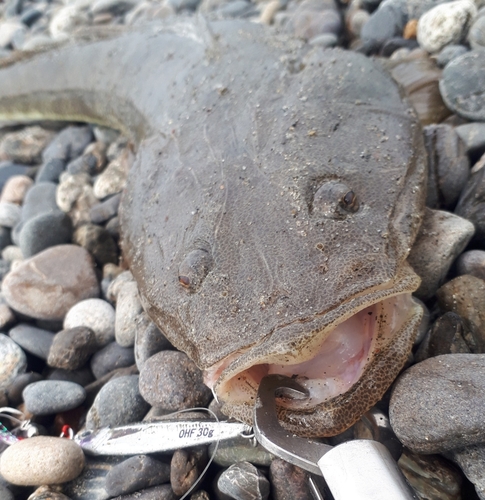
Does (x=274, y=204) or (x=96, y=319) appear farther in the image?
(x=96, y=319)

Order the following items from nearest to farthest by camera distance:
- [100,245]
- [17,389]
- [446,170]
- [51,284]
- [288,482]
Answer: [288,482], [446,170], [17,389], [51,284], [100,245]

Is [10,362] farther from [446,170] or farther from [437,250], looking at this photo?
[446,170]

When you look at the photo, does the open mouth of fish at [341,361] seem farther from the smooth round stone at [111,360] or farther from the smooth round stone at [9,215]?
the smooth round stone at [9,215]

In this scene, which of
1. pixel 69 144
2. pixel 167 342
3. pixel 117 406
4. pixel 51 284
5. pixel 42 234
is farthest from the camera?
pixel 69 144

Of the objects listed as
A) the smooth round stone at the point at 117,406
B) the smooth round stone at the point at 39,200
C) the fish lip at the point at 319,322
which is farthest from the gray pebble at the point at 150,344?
the smooth round stone at the point at 39,200

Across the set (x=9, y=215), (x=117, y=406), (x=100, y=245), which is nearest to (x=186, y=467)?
(x=117, y=406)

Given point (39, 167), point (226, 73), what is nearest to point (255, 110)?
point (226, 73)
